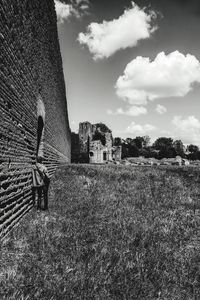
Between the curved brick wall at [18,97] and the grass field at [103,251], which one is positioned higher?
the curved brick wall at [18,97]

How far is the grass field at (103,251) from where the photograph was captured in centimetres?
315

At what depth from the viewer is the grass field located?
315 centimetres

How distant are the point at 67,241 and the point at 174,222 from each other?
2978 mm

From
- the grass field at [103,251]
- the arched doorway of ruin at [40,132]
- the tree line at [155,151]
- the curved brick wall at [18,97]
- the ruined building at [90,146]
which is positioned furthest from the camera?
the tree line at [155,151]

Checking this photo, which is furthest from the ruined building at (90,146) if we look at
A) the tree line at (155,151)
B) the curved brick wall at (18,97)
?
the tree line at (155,151)

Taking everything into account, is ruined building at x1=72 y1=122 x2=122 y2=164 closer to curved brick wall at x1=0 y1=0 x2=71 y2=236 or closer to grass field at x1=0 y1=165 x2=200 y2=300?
grass field at x1=0 y1=165 x2=200 y2=300

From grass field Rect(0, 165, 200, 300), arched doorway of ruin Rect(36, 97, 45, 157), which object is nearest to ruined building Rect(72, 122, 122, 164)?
arched doorway of ruin Rect(36, 97, 45, 157)

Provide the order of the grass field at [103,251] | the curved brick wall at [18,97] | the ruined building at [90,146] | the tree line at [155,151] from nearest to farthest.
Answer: the grass field at [103,251] < the curved brick wall at [18,97] < the ruined building at [90,146] < the tree line at [155,151]

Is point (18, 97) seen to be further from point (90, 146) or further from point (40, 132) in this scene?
point (90, 146)

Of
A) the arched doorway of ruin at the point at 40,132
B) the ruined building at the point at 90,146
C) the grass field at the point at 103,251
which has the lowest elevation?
the grass field at the point at 103,251

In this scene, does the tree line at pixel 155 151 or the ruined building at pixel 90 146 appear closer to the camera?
the ruined building at pixel 90 146

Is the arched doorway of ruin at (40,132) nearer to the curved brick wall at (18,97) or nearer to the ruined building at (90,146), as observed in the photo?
the curved brick wall at (18,97)

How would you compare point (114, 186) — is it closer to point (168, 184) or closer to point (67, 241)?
point (168, 184)

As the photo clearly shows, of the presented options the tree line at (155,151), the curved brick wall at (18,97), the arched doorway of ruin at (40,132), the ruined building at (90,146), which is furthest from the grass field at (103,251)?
the tree line at (155,151)
